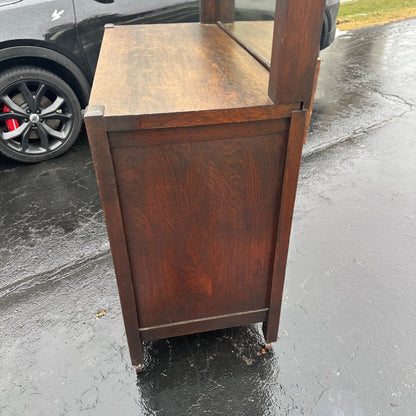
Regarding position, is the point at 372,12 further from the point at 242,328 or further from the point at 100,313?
the point at 100,313

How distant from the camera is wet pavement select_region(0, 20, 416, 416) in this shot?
5.41ft

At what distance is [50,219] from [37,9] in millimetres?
1498

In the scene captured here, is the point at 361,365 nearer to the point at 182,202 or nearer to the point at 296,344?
the point at 296,344

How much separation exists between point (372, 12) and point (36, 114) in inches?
277

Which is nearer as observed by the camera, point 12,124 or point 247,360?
point 247,360

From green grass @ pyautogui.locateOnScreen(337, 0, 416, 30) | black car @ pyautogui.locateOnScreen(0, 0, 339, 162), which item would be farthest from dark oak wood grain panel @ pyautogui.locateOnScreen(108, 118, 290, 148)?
green grass @ pyautogui.locateOnScreen(337, 0, 416, 30)

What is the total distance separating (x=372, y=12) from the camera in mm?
7547

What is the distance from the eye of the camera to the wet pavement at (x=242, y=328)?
5.41 feet

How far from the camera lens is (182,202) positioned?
4.44 ft

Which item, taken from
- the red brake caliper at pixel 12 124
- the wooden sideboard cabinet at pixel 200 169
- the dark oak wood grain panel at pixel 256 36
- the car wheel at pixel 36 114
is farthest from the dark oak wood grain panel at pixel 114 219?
the red brake caliper at pixel 12 124

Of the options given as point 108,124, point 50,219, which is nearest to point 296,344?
point 108,124

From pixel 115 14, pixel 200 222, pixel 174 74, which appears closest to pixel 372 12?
pixel 115 14

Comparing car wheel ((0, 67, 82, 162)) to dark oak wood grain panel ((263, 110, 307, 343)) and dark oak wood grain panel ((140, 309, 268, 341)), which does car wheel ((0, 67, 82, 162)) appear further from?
dark oak wood grain panel ((263, 110, 307, 343))

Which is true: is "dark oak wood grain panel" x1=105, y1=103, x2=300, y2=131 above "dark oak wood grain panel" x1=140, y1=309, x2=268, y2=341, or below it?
above
